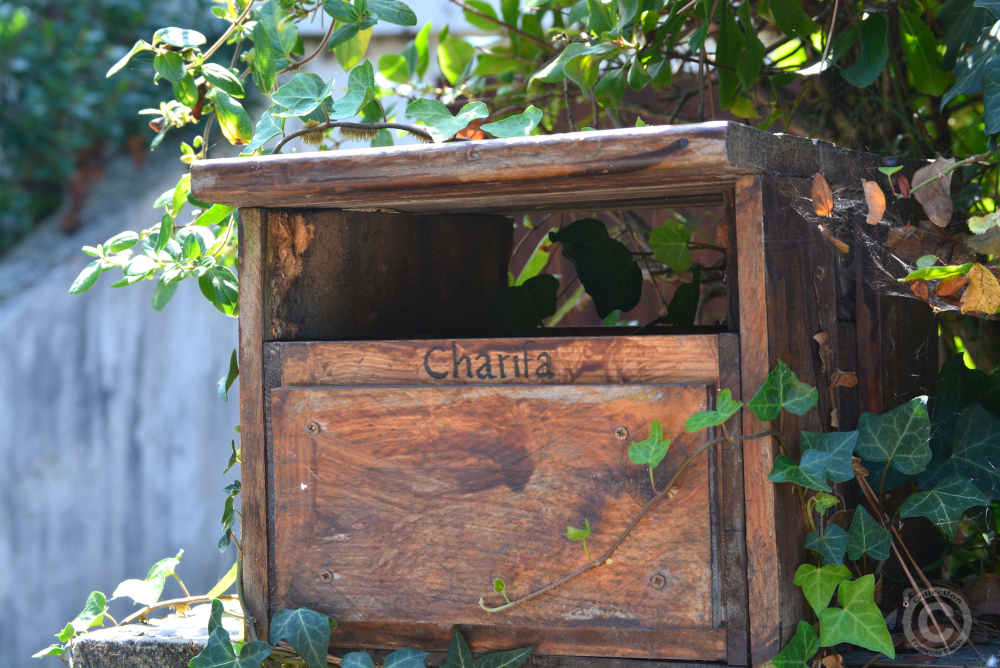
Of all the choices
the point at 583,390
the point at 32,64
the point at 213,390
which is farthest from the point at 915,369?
the point at 32,64

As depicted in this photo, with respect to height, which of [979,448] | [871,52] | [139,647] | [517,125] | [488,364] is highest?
[871,52]

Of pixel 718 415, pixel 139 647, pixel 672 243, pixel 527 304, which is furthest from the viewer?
pixel 527 304

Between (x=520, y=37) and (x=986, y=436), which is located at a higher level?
(x=520, y=37)

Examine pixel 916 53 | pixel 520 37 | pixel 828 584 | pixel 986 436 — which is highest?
pixel 520 37

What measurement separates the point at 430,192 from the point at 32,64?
3244mm

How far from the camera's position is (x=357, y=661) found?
0.86 meters

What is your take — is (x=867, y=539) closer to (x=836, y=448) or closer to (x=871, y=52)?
(x=836, y=448)

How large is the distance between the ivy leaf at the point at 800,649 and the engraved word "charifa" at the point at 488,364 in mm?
330

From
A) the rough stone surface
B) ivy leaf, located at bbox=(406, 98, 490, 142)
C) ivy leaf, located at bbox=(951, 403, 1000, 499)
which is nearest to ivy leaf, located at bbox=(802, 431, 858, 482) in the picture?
ivy leaf, located at bbox=(951, 403, 1000, 499)

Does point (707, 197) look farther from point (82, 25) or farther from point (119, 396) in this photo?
point (82, 25)

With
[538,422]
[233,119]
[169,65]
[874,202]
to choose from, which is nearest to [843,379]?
[874,202]

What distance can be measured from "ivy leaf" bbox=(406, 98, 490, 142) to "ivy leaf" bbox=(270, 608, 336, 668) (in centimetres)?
51

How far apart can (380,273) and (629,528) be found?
52 centimetres

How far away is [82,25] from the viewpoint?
139 inches
